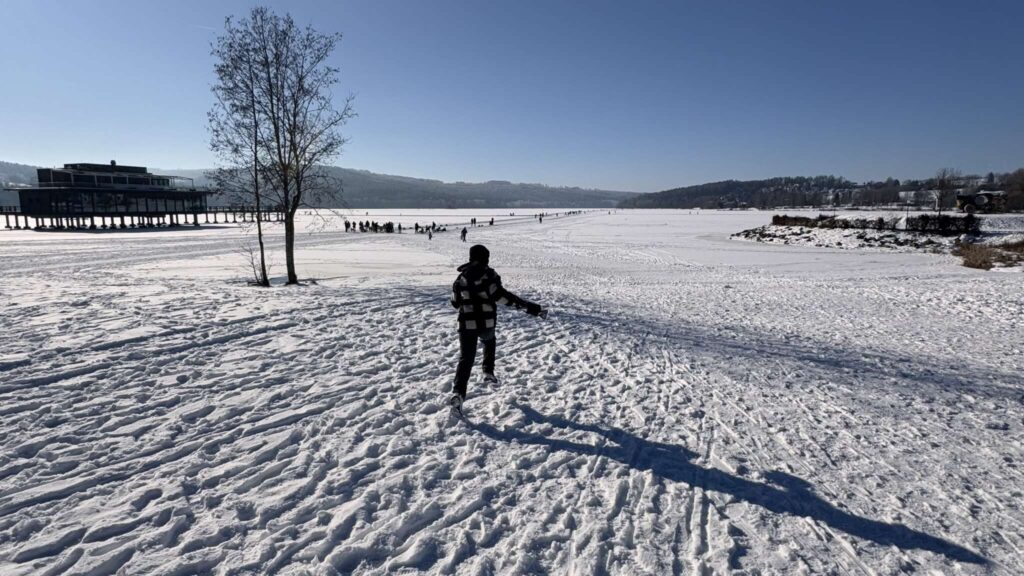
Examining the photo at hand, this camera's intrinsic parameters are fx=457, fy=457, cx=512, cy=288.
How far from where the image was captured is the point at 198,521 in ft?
11.7

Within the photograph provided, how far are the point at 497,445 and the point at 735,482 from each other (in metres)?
2.38

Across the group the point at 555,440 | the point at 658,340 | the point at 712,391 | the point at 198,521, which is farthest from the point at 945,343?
the point at 198,521

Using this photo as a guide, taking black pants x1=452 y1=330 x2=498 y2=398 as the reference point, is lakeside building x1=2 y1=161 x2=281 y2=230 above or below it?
above

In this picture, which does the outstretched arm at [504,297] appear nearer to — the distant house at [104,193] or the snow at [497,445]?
the snow at [497,445]

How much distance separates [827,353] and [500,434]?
7391 millimetres

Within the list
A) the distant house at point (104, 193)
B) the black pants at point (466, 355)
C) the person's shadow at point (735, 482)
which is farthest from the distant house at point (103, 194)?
the person's shadow at point (735, 482)

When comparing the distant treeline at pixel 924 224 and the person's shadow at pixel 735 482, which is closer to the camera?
the person's shadow at pixel 735 482

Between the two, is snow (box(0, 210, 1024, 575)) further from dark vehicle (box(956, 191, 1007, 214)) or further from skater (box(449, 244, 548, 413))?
dark vehicle (box(956, 191, 1007, 214))

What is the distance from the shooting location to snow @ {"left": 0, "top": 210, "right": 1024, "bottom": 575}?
11.2 ft

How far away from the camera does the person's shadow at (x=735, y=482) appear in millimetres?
3635

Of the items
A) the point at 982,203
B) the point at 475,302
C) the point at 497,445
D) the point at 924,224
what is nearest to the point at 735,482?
the point at 497,445

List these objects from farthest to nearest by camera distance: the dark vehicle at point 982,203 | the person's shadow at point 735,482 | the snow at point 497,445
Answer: the dark vehicle at point 982,203 < the person's shadow at point 735,482 < the snow at point 497,445

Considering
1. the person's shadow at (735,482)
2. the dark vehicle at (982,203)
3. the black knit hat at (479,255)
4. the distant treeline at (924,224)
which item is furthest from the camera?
the dark vehicle at (982,203)

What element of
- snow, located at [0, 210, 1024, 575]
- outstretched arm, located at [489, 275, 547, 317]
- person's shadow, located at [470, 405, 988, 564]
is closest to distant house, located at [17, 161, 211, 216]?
snow, located at [0, 210, 1024, 575]
